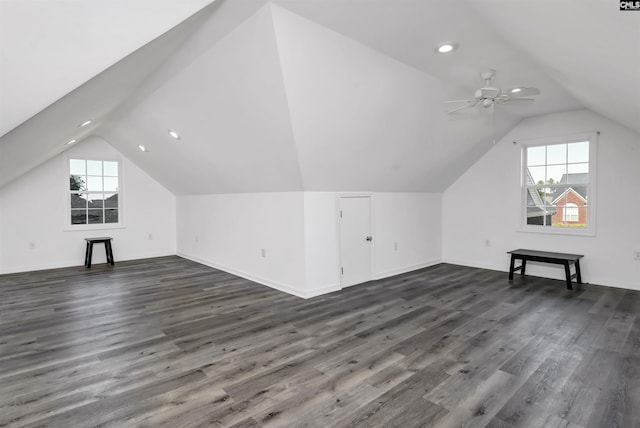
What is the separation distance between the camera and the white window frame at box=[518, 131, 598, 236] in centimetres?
508

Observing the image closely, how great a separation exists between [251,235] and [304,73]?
125 inches

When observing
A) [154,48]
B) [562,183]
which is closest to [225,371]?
[154,48]

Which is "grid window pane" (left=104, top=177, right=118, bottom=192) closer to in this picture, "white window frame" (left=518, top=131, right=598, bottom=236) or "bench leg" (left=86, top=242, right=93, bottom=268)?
"bench leg" (left=86, top=242, right=93, bottom=268)

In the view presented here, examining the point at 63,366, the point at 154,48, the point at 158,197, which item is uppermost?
the point at 154,48

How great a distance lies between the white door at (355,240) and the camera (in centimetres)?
495

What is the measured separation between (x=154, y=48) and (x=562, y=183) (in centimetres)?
611

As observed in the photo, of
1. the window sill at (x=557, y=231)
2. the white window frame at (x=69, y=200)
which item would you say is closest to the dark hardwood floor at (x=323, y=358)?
the window sill at (x=557, y=231)

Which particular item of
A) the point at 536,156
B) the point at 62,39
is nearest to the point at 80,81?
the point at 62,39

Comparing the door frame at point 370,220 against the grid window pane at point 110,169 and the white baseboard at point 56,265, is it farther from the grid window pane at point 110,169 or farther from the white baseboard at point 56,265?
the grid window pane at point 110,169

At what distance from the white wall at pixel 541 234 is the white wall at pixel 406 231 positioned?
0.32 metres

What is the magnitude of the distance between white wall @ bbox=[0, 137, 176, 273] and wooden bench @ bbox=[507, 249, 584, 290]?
293 inches

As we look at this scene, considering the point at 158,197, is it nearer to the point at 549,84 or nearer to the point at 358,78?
the point at 358,78

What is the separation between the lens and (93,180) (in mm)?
7102

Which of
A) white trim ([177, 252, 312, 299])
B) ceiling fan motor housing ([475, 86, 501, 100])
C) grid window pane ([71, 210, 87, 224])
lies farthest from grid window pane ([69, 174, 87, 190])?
ceiling fan motor housing ([475, 86, 501, 100])
